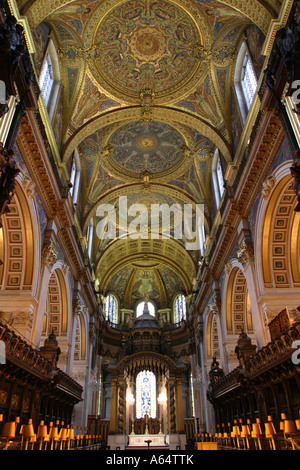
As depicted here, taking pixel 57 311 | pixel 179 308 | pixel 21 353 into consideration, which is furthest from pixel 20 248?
pixel 179 308

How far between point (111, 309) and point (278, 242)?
23011 mm

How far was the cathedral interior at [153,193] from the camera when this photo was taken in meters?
9.61

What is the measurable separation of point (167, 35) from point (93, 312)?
1784 centimetres

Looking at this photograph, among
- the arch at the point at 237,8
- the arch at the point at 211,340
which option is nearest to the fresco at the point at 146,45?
the arch at the point at 237,8

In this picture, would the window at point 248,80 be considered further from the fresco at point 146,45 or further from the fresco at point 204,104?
the fresco at point 146,45

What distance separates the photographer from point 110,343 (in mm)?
31172

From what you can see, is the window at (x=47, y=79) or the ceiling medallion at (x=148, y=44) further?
the ceiling medallion at (x=148, y=44)

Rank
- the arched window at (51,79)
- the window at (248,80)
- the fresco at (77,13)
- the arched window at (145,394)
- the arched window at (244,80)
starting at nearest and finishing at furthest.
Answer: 1. the fresco at (77,13)
2. the window at (248,80)
3. the arched window at (244,80)
4. the arched window at (51,79)
5. the arched window at (145,394)

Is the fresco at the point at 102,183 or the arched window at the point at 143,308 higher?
the fresco at the point at 102,183

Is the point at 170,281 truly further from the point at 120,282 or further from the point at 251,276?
the point at 251,276

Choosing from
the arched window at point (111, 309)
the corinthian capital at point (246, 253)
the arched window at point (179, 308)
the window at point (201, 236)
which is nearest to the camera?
the corinthian capital at point (246, 253)

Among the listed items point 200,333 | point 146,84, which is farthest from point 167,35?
point 200,333

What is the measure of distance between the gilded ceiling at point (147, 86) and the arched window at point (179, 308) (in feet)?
41.7
